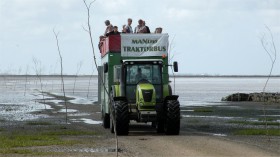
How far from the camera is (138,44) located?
78.6ft

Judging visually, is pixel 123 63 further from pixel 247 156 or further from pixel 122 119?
pixel 247 156

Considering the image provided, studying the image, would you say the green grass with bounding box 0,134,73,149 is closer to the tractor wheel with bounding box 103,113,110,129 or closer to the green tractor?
the green tractor

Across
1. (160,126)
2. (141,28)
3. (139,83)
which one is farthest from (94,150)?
(141,28)

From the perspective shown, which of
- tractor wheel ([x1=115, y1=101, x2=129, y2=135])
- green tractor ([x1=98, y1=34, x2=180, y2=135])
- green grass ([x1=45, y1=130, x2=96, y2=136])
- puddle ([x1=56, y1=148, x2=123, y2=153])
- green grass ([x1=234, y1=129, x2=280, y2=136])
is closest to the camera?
puddle ([x1=56, y1=148, x2=123, y2=153])

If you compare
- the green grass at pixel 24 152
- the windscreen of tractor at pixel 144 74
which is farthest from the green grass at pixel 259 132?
the green grass at pixel 24 152

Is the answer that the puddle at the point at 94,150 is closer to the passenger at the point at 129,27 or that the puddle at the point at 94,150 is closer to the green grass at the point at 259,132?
the green grass at the point at 259,132

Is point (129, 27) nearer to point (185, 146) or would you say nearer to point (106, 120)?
point (106, 120)

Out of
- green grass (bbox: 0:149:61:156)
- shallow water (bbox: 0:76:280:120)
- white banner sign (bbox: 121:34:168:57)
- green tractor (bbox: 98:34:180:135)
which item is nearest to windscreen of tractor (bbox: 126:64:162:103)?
green tractor (bbox: 98:34:180:135)

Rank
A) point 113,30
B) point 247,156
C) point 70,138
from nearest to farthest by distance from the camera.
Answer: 1. point 247,156
2. point 70,138
3. point 113,30

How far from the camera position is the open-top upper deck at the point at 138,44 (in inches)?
938

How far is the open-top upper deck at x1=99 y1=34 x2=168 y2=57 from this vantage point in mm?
23812

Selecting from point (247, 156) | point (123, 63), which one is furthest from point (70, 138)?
point (247, 156)

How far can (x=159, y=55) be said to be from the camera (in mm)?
23922

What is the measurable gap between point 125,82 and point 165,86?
1.41 m
